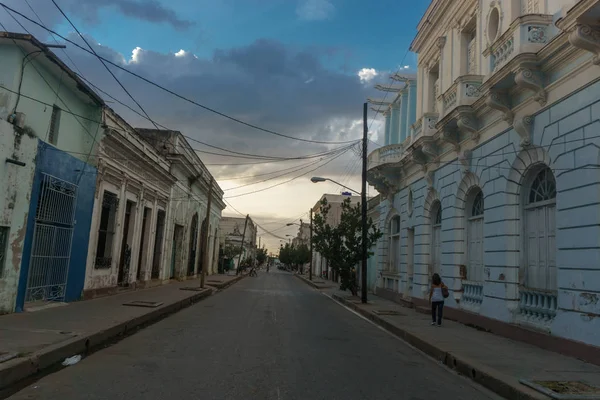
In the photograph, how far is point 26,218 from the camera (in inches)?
449

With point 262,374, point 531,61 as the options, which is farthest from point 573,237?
point 262,374

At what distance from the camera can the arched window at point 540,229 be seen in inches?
404

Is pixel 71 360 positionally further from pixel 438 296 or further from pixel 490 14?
pixel 490 14

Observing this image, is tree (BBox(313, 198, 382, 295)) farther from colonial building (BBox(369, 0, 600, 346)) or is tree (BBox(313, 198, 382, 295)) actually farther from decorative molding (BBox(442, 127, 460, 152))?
decorative molding (BBox(442, 127, 460, 152))

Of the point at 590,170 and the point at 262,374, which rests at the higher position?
the point at 590,170

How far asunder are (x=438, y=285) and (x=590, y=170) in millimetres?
5400

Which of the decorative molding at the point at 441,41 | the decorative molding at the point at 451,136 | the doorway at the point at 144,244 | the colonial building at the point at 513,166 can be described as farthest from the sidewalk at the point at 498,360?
the doorway at the point at 144,244

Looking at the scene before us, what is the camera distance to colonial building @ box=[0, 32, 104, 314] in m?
10.8

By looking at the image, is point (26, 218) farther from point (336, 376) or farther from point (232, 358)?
point (336, 376)

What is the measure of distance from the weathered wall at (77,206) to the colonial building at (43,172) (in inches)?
1.0

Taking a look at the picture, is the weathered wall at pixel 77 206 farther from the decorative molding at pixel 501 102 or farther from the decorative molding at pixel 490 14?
the decorative molding at pixel 490 14

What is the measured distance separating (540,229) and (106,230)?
557 inches

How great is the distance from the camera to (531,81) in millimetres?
10250

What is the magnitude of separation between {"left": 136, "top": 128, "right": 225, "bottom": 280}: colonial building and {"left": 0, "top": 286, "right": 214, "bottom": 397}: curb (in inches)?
476
